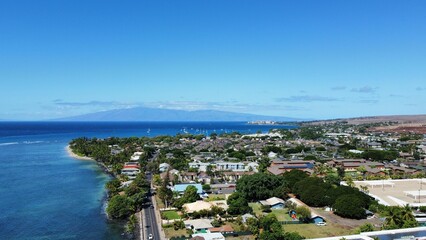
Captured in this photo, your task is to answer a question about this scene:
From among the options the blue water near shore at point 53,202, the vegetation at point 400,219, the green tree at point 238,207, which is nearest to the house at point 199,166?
the blue water near shore at point 53,202

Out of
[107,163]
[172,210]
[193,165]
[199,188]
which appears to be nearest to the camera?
[172,210]

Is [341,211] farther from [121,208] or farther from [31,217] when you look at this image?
[31,217]

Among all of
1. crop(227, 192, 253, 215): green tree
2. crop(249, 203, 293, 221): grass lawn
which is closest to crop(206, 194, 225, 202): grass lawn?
crop(227, 192, 253, 215): green tree

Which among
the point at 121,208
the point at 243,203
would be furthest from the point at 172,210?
the point at 243,203

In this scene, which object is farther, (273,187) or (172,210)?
(273,187)

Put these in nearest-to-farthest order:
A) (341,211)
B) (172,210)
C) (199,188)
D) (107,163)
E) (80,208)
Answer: (341,211) < (172,210) < (80,208) < (199,188) < (107,163)

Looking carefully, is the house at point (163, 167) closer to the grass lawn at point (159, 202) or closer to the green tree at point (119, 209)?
the grass lawn at point (159, 202)

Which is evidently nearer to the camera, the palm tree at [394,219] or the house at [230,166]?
the palm tree at [394,219]

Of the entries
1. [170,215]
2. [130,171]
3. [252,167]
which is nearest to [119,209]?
[170,215]
